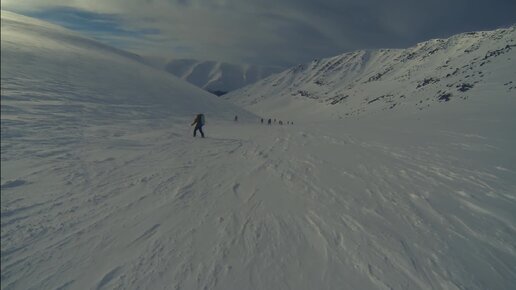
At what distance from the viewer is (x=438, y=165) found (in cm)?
1427

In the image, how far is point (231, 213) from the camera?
8.23 m

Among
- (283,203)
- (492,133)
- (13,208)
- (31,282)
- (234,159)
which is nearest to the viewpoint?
(31,282)

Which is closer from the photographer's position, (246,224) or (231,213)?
(246,224)

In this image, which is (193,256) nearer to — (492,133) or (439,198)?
(439,198)

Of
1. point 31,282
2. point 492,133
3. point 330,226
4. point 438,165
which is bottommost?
point 31,282

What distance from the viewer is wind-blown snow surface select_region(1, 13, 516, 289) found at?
5.83 m

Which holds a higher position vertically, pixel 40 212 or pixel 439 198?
pixel 439 198

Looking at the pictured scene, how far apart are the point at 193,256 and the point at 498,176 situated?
39.8 ft

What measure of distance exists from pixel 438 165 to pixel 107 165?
12.7 meters

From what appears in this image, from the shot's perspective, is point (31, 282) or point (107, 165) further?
point (107, 165)

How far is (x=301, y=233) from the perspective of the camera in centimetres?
757

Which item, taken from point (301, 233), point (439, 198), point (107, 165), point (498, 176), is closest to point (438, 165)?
point (498, 176)

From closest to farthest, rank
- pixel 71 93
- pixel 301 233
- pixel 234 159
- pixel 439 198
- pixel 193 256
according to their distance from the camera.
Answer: pixel 193 256
pixel 301 233
pixel 439 198
pixel 234 159
pixel 71 93

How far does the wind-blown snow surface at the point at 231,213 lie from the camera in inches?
230
